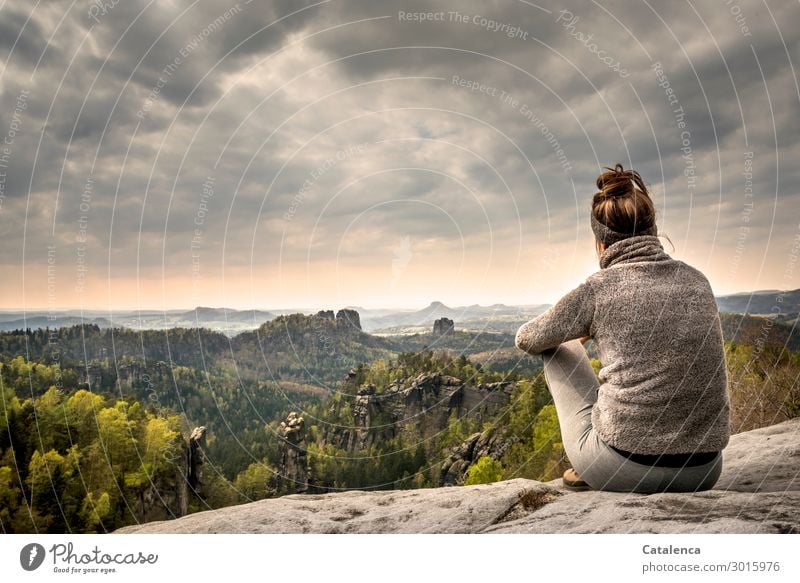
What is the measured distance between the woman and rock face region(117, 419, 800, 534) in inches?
8.2

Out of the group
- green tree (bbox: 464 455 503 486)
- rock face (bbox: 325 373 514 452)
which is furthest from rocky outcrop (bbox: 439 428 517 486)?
green tree (bbox: 464 455 503 486)

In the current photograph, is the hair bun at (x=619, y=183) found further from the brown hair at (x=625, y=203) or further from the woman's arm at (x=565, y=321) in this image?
the woman's arm at (x=565, y=321)

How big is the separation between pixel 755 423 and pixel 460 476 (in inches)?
709

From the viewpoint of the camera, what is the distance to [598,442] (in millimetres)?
3883

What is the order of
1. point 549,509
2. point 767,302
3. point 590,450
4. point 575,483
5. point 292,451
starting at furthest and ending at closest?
point 292,451
point 767,302
point 575,483
point 549,509
point 590,450

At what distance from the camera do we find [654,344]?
11.6 ft

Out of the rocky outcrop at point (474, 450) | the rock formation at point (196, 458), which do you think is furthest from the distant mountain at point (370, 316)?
the rocky outcrop at point (474, 450)

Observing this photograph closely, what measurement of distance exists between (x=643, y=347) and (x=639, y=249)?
2.15ft

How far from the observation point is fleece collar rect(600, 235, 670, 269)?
3.67 m

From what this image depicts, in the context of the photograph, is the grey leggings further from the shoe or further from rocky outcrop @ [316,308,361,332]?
rocky outcrop @ [316,308,361,332]

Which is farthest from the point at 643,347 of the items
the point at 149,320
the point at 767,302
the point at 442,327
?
the point at 442,327

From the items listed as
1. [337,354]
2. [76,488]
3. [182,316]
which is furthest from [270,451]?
[76,488]

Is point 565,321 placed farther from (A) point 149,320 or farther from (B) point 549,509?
(A) point 149,320

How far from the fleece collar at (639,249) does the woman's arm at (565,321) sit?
1.05ft
